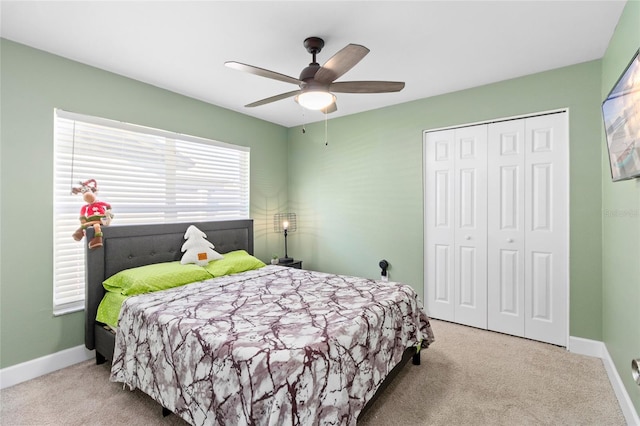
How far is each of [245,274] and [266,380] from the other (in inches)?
72.6

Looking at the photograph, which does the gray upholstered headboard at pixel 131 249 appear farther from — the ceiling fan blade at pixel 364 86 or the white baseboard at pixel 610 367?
the white baseboard at pixel 610 367

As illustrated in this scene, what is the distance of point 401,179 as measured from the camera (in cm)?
377

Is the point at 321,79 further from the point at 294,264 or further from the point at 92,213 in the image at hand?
the point at 294,264

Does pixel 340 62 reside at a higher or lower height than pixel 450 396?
higher

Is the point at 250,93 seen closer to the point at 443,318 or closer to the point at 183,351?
the point at 183,351

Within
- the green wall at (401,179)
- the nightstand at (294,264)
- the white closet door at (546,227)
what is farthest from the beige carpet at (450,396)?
the nightstand at (294,264)

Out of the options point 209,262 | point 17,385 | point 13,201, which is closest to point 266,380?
point 209,262

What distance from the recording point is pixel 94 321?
8.40 feet

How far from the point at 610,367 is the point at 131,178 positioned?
441 centimetres

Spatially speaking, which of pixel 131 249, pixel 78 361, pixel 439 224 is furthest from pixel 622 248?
pixel 78 361

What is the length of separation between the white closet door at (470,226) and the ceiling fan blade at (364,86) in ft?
5.09

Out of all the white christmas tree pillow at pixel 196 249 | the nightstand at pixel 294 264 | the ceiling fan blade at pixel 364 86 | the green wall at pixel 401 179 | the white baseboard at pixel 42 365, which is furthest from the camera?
the nightstand at pixel 294 264

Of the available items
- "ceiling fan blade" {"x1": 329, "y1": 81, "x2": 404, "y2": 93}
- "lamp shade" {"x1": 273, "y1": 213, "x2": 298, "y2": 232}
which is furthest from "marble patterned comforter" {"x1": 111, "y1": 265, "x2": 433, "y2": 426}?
"lamp shade" {"x1": 273, "y1": 213, "x2": 298, "y2": 232}

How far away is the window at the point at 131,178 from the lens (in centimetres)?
257
